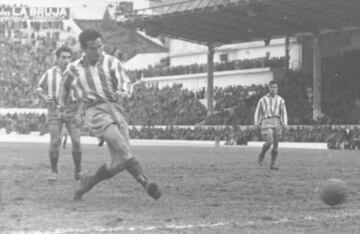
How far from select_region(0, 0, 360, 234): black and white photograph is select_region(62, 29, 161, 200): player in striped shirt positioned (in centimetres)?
2

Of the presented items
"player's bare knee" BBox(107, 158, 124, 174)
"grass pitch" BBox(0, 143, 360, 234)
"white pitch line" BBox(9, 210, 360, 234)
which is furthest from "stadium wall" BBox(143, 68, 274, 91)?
"white pitch line" BBox(9, 210, 360, 234)

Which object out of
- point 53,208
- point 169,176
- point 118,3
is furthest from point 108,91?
point 118,3

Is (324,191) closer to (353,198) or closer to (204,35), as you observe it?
(353,198)

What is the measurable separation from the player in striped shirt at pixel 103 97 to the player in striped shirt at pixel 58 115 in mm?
3313

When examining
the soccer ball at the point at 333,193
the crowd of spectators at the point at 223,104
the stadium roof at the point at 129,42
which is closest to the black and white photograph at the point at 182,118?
the soccer ball at the point at 333,193

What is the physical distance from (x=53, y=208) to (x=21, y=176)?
562 centimetres

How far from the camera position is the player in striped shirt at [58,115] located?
487 inches

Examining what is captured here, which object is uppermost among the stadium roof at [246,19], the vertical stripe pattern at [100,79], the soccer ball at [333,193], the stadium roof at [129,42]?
the stadium roof at [129,42]

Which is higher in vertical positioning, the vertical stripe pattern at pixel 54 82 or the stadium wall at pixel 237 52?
the stadium wall at pixel 237 52

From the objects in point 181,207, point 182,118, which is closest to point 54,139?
point 181,207

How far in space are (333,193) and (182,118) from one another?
41.4 metres

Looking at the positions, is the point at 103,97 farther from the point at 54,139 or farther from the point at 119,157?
the point at 54,139

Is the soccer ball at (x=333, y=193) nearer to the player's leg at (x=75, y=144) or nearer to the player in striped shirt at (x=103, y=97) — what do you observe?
the player in striped shirt at (x=103, y=97)

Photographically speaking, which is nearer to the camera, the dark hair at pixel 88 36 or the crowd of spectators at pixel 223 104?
the dark hair at pixel 88 36
